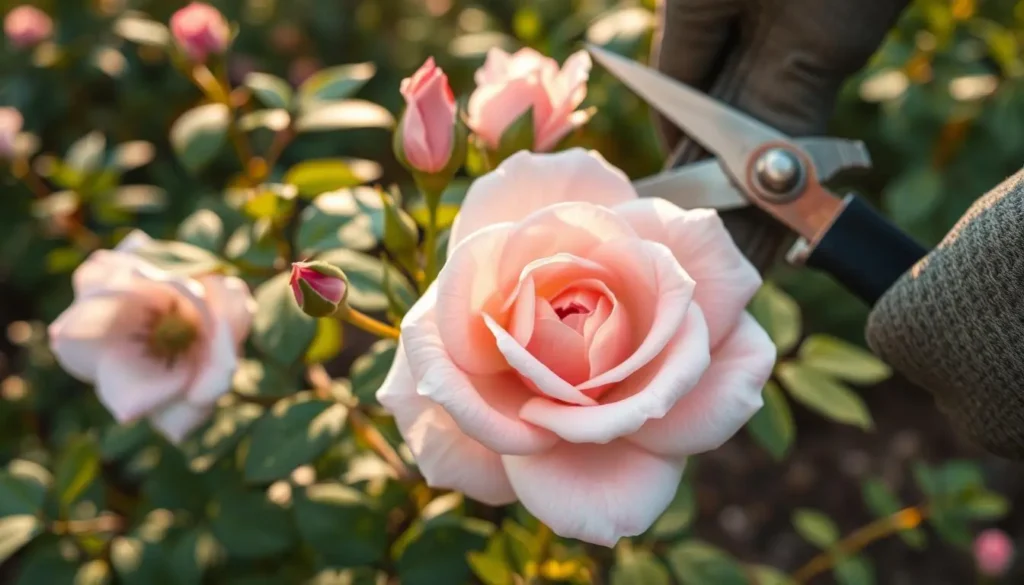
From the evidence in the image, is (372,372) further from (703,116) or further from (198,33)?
(198,33)

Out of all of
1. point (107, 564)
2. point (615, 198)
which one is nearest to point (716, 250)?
point (615, 198)


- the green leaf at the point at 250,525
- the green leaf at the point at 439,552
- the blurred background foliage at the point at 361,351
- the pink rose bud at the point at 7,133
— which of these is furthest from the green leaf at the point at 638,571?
the pink rose bud at the point at 7,133

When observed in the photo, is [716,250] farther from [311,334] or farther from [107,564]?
[107,564]

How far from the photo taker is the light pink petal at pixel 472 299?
1.77 ft

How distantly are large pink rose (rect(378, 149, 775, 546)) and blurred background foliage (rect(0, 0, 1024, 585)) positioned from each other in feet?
0.83

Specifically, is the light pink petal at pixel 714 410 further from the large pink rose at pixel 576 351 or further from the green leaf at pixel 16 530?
the green leaf at pixel 16 530

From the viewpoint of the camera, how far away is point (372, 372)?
0.82m

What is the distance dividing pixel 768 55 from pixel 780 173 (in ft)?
0.55

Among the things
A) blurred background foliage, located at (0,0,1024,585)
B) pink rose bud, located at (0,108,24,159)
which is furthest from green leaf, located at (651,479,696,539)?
pink rose bud, located at (0,108,24,159)

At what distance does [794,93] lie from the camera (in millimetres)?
854

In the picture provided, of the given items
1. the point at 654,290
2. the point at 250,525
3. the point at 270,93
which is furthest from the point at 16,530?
the point at 654,290

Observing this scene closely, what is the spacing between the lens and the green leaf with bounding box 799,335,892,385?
992 mm

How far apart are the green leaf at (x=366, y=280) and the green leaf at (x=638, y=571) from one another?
424 millimetres

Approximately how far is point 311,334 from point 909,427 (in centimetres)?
153
